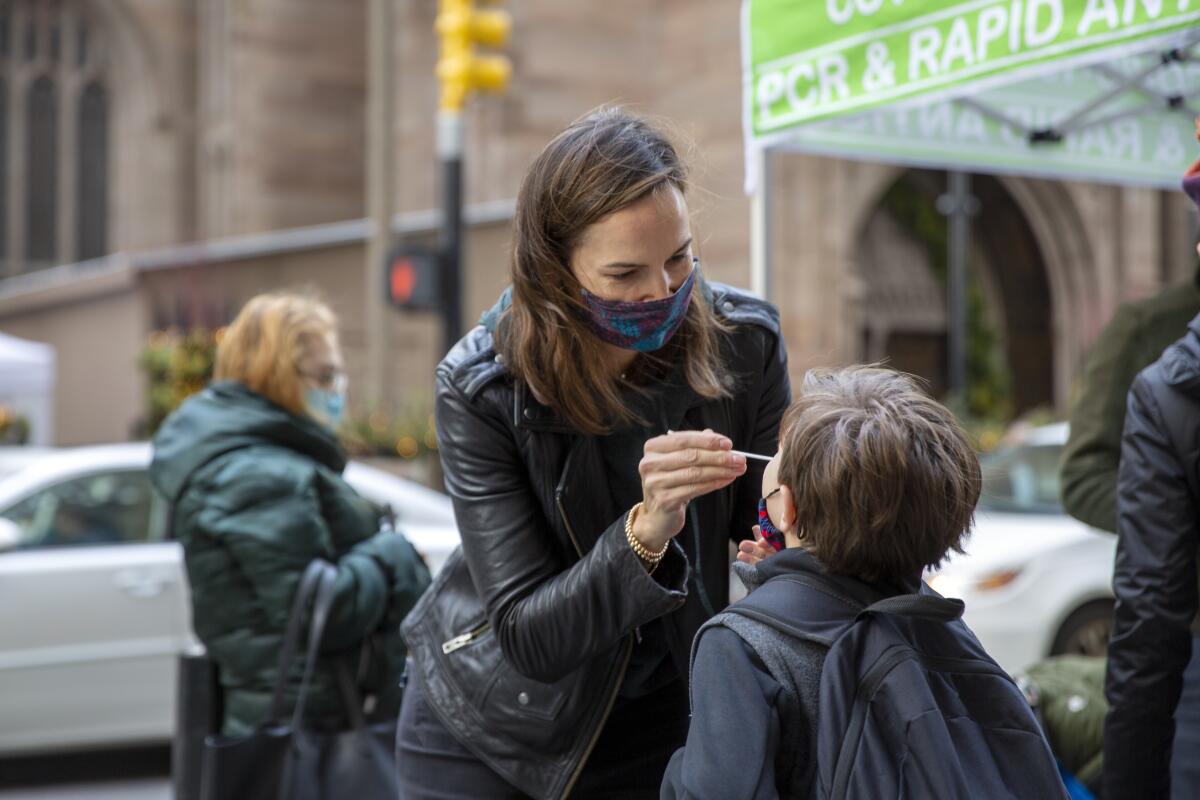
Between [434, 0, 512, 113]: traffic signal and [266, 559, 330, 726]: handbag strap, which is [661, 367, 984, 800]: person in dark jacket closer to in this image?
[266, 559, 330, 726]: handbag strap

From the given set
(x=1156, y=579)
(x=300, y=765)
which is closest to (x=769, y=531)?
(x=1156, y=579)

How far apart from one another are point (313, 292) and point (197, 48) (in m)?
24.4

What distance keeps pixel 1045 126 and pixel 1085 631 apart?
3.42m

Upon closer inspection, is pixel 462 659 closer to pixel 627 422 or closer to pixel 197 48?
pixel 627 422

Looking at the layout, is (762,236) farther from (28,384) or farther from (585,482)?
(28,384)

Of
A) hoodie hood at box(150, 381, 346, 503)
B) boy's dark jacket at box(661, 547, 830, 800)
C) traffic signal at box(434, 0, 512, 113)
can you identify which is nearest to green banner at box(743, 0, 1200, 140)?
hoodie hood at box(150, 381, 346, 503)

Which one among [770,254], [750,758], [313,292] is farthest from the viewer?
[313,292]

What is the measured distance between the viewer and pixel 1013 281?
68.3 ft

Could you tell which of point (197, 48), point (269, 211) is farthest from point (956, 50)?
point (197, 48)

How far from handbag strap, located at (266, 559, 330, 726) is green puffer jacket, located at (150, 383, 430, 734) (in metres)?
0.05

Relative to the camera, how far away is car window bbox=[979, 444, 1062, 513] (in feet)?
27.7

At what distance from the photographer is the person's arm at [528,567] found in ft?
7.03

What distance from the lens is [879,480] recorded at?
1.90 m

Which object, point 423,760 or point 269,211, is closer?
point 423,760
